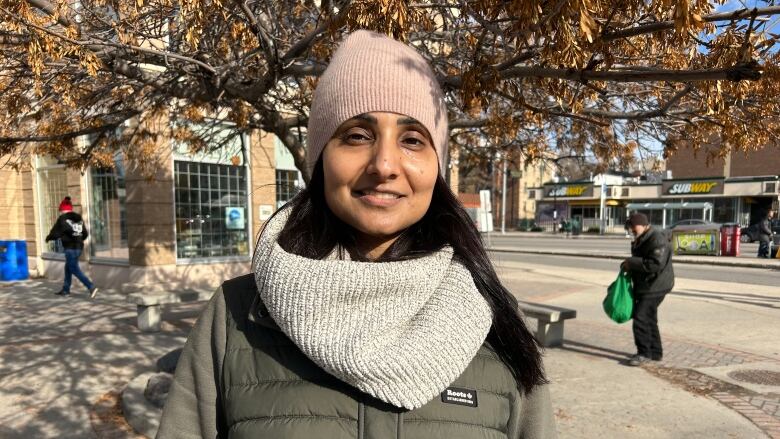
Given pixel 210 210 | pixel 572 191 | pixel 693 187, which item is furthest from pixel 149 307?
pixel 572 191

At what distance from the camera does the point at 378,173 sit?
1175 mm

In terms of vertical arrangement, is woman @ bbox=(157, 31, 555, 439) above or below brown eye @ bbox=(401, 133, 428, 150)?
below

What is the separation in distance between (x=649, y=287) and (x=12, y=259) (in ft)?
45.8

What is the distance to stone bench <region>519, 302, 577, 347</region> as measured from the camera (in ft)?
19.2

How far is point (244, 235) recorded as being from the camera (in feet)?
37.3

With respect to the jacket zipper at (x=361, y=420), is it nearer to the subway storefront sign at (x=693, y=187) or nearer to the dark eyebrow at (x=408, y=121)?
the dark eyebrow at (x=408, y=121)

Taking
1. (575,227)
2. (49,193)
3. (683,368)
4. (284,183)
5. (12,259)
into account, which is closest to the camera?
(683,368)

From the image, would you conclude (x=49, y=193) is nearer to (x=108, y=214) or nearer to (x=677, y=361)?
(x=108, y=214)

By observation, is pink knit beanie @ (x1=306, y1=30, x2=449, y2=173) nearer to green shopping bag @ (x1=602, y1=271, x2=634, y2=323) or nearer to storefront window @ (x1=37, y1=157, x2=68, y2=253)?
green shopping bag @ (x1=602, y1=271, x2=634, y2=323)

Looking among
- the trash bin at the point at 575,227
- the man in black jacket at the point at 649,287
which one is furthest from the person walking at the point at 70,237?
the trash bin at the point at 575,227

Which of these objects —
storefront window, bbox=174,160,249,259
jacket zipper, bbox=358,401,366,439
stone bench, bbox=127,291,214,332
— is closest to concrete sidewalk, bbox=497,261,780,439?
jacket zipper, bbox=358,401,366,439

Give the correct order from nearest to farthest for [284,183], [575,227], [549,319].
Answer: [549,319], [284,183], [575,227]

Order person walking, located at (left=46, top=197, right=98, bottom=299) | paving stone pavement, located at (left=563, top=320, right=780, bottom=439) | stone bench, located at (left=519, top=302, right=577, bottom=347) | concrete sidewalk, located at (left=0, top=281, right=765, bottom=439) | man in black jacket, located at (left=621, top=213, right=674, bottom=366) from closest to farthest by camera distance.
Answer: concrete sidewalk, located at (left=0, top=281, right=765, bottom=439) → paving stone pavement, located at (left=563, top=320, right=780, bottom=439) → man in black jacket, located at (left=621, top=213, right=674, bottom=366) → stone bench, located at (left=519, top=302, right=577, bottom=347) → person walking, located at (left=46, top=197, right=98, bottom=299)

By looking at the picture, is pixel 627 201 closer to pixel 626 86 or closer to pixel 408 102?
pixel 626 86
